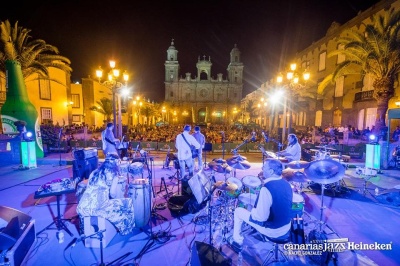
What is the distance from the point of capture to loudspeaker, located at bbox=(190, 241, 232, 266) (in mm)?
2779

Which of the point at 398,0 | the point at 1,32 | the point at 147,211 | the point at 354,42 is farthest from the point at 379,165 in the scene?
the point at 1,32

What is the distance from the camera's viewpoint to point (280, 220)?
312cm

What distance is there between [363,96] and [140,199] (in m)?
22.9

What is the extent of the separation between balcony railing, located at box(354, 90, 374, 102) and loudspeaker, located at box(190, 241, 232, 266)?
21.7 m

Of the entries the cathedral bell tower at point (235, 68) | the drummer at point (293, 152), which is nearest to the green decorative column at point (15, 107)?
the drummer at point (293, 152)

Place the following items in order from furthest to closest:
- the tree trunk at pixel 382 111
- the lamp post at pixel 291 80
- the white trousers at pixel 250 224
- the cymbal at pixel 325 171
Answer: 1. the tree trunk at pixel 382 111
2. the lamp post at pixel 291 80
3. the cymbal at pixel 325 171
4. the white trousers at pixel 250 224

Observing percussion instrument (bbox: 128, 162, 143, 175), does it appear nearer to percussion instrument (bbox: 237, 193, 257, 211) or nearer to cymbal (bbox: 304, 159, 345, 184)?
percussion instrument (bbox: 237, 193, 257, 211)

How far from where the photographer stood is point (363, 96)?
64.2ft

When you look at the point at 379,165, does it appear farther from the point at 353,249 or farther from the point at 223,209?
the point at 223,209

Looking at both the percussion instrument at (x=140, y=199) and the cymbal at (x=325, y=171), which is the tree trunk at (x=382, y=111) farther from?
the percussion instrument at (x=140, y=199)

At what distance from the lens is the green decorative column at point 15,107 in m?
10.3

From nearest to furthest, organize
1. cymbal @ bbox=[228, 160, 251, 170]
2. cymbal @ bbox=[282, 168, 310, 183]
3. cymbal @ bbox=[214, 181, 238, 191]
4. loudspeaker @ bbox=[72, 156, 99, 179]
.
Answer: cymbal @ bbox=[214, 181, 238, 191]
cymbal @ bbox=[282, 168, 310, 183]
cymbal @ bbox=[228, 160, 251, 170]
loudspeaker @ bbox=[72, 156, 99, 179]

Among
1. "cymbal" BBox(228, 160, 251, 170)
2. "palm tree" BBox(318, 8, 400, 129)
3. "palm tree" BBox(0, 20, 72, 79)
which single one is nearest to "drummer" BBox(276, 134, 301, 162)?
"cymbal" BBox(228, 160, 251, 170)

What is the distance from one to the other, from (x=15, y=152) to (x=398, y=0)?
2694cm
